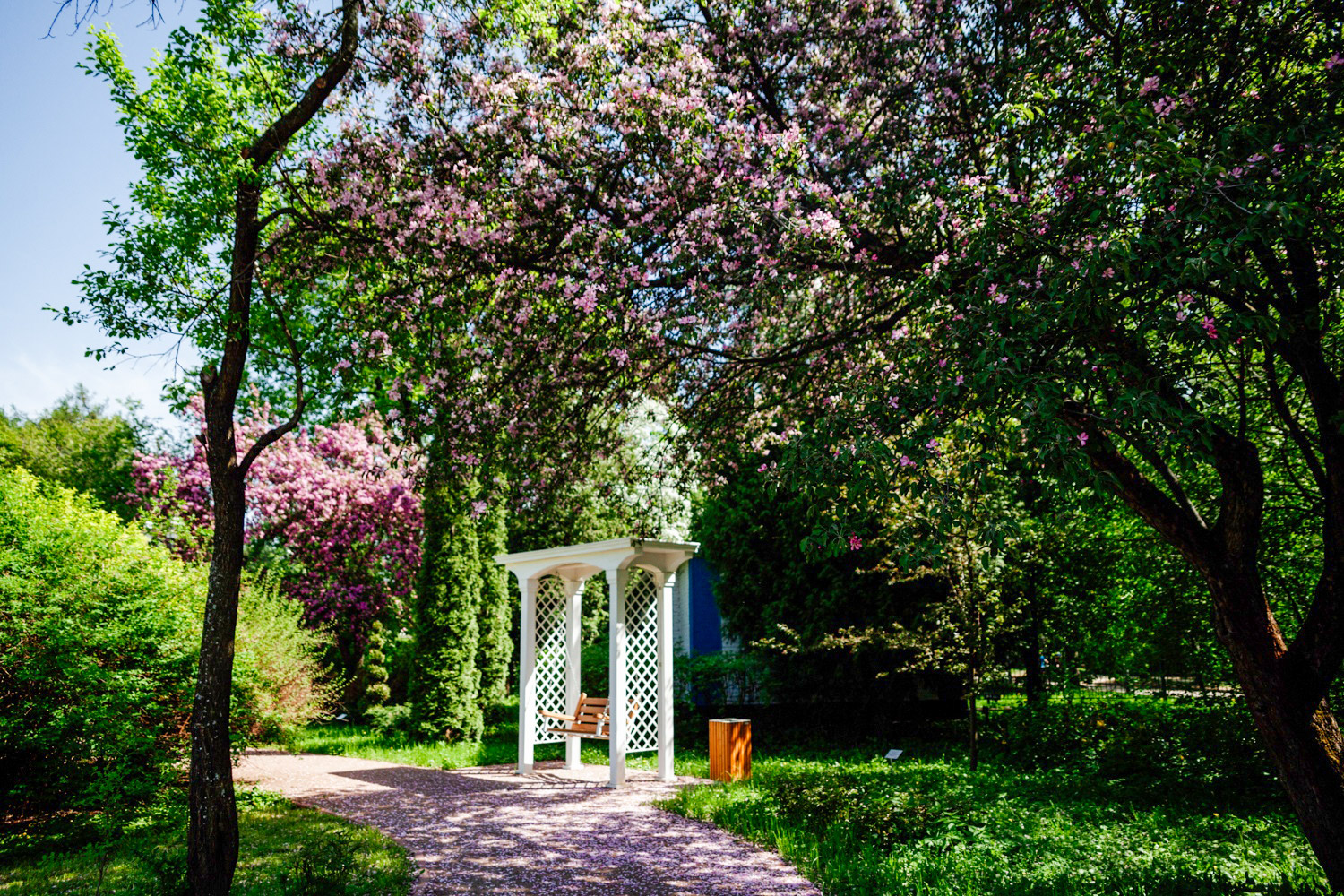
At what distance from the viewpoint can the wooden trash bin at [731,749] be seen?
816 cm

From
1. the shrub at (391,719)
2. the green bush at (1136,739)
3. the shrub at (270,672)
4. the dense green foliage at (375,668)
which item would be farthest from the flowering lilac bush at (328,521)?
the green bush at (1136,739)

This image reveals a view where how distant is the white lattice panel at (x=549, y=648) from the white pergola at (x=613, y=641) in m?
0.01

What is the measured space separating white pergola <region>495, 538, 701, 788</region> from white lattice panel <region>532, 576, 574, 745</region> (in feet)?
0.04

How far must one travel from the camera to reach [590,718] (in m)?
9.48

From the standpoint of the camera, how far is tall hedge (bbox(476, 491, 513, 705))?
12.3 metres

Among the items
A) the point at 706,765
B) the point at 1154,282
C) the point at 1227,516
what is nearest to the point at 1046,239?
the point at 1154,282

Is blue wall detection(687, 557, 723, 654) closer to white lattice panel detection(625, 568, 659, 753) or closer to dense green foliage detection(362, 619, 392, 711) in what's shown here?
dense green foliage detection(362, 619, 392, 711)

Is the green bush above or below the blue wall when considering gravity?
below

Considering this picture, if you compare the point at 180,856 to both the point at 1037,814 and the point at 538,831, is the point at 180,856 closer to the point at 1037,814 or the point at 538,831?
the point at 538,831

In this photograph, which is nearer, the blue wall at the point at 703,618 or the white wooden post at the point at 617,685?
the white wooden post at the point at 617,685

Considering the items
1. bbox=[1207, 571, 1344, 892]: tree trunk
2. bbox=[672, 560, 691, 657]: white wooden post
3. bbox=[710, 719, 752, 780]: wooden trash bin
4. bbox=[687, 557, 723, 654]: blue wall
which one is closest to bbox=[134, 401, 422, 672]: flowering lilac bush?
bbox=[672, 560, 691, 657]: white wooden post

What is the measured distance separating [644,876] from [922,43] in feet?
18.4

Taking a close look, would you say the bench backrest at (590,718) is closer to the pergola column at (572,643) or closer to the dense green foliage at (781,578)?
the pergola column at (572,643)

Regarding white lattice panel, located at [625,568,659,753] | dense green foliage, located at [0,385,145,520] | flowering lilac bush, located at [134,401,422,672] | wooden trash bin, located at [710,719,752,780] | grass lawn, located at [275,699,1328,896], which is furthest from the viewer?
→ dense green foliage, located at [0,385,145,520]
